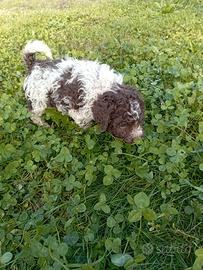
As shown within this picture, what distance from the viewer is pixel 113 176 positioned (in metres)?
3.41

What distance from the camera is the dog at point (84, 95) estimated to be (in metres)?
3.89

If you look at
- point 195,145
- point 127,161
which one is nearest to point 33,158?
point 127,161

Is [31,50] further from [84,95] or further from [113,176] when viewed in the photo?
[113,176]

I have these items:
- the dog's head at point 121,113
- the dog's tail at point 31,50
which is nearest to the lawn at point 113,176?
the dog's head at point 121,113

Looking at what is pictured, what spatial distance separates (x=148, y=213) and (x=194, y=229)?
0.59 meters

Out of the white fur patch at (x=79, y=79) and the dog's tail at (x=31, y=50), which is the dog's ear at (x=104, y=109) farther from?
the dog's tail at (x=31, y=50)

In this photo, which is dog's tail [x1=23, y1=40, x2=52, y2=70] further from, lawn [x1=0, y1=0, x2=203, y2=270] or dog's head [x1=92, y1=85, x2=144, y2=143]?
dog's head [x1=92, y1=85, x2=144, y2=143]

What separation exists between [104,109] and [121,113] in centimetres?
16

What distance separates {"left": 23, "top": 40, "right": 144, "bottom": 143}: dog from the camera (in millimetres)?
3891

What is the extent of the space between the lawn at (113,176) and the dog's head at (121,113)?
12 centimetres

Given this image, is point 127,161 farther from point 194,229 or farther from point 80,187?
point 194,229

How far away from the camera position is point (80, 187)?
11.4 ft

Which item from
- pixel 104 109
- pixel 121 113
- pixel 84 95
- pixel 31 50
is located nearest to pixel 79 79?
pixel 84 95

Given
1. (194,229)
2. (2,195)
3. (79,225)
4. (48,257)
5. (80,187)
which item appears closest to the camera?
(48,257)
